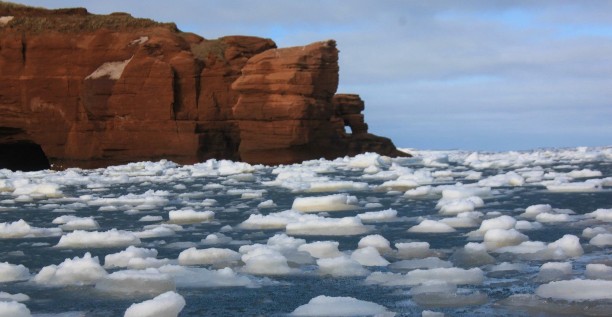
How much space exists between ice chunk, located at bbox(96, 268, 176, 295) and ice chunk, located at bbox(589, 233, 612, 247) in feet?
14.9

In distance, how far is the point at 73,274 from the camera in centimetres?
633

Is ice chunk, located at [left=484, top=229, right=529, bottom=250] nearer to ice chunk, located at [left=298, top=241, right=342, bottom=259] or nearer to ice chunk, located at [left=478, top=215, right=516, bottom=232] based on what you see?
ice chunk, located at [left=478, top=215, right=516, bottom=232]

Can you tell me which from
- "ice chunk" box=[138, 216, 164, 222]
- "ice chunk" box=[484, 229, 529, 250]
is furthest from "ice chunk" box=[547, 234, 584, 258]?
"ice chunk" box=[138, 216, 164, 222]

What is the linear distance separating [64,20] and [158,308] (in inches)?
1478

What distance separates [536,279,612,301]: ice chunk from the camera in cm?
512

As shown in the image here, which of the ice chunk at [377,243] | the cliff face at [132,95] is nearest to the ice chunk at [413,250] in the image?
the ice chunk at [377,243]

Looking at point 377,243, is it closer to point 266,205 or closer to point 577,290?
point 577,290

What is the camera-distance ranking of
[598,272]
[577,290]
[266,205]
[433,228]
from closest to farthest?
1. [577,290]
2. [598,272]
3. [433,228]
4. [266,205]

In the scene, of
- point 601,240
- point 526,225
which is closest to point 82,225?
point 526,225

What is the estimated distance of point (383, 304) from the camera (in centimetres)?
522

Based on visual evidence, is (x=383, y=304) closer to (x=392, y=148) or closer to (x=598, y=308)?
(x=598, y=308)

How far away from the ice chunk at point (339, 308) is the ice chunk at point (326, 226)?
4086 millimetres

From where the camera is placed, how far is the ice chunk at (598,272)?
5.84 meters

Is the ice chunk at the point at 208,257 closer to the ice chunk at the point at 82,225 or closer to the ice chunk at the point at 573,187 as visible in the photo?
the ice chunk at the point at 82,225
